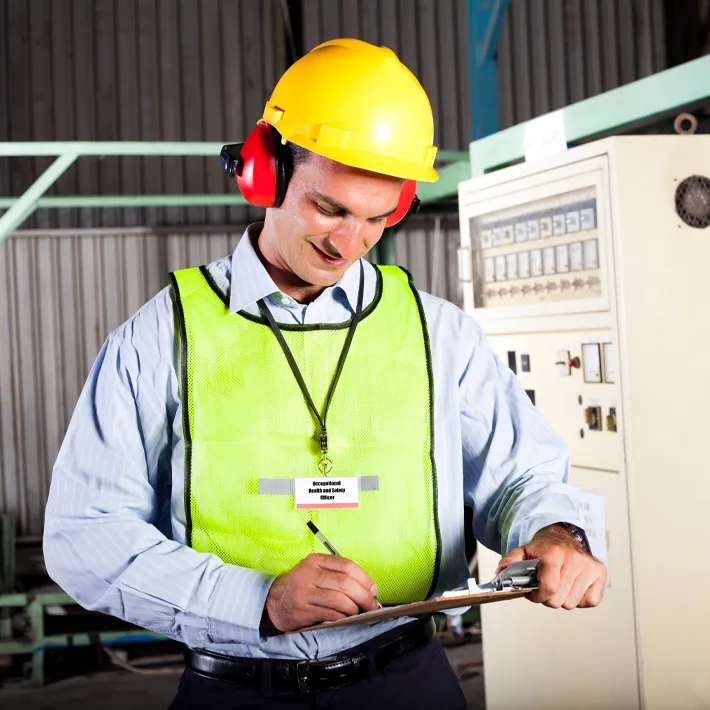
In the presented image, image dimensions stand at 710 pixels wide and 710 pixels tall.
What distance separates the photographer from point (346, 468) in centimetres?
180

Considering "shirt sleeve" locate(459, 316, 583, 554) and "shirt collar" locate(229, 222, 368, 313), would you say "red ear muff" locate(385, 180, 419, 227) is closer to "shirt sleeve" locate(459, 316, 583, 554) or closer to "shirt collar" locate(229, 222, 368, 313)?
"shirt collar" locate(229, 222, 368, 313)

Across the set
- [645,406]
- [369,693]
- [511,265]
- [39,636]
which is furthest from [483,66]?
[39,636]

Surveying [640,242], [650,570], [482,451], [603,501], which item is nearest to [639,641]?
[650,570]

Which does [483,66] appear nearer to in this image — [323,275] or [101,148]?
[101,148]

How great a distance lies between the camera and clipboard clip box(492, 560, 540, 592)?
1.58 meters

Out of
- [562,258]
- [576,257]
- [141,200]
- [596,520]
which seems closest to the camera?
[596,520]

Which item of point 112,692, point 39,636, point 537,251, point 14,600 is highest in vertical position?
point 537,251

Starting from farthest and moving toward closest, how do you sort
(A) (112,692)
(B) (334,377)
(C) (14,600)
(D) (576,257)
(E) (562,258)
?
(A) (112,692), (C) (14,600), (E) (562,258), (D) (576,257), (B) (334,377)

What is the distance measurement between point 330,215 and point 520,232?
8.17ft

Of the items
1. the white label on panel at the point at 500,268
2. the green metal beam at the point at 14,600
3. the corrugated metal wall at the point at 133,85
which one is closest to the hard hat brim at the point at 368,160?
the white label on panel at the point at 500,268

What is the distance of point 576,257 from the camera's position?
3762mm

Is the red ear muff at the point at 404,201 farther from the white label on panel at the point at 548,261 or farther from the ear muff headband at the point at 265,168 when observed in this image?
the white label on panel at the point at 548,261

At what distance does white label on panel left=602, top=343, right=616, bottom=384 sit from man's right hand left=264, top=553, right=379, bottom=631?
2.22 m

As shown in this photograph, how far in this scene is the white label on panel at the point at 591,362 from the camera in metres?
3.64
